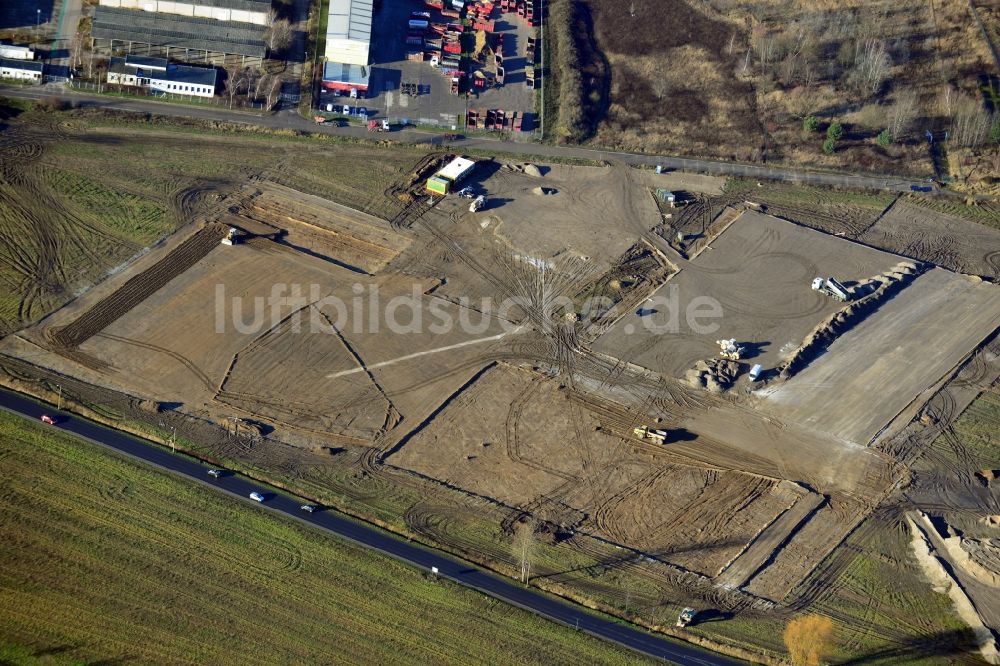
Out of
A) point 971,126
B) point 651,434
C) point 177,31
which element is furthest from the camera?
point 177,31

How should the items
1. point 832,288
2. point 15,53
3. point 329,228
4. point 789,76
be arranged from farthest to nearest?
1. point 789,76
2. point 15,53
3. point 329,228
4. point 832,288

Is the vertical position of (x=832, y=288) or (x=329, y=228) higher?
(x=832, y=288)

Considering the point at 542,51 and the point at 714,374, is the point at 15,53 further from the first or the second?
the point at 714,374

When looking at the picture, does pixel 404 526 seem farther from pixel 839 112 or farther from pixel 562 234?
pixel 839 112

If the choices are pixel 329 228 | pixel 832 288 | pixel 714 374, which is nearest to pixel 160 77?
pixel 329 228

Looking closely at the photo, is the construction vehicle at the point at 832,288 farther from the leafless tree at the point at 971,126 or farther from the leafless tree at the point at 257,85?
the leafless tree at the point at 257,85

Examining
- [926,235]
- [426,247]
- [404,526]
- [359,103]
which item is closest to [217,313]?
[426,247]

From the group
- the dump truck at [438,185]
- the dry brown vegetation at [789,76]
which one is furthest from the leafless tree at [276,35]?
the dry brown vegetation at [789,76]
